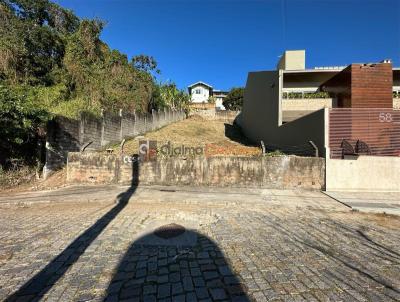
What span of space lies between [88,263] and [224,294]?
204 centimetres

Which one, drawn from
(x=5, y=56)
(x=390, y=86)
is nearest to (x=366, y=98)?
(x=390, y=86)

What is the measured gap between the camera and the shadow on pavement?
3412 millimetres

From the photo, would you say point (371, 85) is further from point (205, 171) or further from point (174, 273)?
point (174, 273)

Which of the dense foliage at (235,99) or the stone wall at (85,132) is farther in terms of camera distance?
the dense foliage at (235,99)

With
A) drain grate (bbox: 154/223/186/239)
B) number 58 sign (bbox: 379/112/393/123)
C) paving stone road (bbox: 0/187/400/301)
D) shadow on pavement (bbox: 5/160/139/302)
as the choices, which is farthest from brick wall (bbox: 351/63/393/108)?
shadow on pavement (bbox: 5/160/139/302)

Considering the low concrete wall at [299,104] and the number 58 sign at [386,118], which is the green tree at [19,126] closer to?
the number 58 sign at [386,118]

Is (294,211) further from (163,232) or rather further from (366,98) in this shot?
(366,98)

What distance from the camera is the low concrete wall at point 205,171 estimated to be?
11.0 meters

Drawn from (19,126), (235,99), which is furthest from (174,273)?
(235,99)

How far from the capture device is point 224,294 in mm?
3396

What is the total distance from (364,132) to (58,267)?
11.0 meters

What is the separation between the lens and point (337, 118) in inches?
436

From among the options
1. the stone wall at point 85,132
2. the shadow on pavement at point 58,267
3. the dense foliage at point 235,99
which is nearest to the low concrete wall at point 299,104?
the stone wall at point 85,132

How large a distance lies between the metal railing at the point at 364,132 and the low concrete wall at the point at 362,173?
0.30 meters
